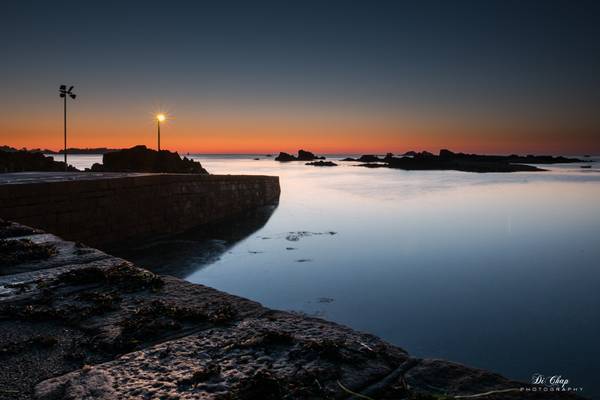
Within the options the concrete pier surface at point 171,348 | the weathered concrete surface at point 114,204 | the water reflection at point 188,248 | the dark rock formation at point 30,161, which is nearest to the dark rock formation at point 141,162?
the dark rock formation at point 30,161

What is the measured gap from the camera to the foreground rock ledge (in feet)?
5.17

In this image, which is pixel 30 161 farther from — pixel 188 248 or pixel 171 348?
pixel 171 348

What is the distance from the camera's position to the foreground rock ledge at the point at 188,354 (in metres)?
1.58

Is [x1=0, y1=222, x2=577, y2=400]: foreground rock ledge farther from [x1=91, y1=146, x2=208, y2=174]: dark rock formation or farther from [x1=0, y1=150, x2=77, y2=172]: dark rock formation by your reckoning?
[x1=0, y1=150, x2=77, y2=172]: dark rock formation

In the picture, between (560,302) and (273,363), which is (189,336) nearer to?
(273,363)

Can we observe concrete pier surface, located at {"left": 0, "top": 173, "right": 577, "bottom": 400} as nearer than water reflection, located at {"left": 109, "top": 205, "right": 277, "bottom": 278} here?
Yes

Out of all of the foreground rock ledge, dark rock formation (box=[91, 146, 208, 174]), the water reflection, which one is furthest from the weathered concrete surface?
dark rock formation (box=[91, 146, 208, 174])

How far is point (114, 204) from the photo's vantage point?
9062 mm

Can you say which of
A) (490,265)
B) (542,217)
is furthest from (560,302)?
(542,217)

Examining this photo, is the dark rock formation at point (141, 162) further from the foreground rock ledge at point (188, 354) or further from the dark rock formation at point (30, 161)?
the foreground rock ledge at point (188, 354)

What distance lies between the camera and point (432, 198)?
23141mm

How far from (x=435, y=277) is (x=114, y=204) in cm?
727

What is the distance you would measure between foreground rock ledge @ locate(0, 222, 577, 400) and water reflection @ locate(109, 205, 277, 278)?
17.0 ft

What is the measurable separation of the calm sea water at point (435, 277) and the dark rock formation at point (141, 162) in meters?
13.8
